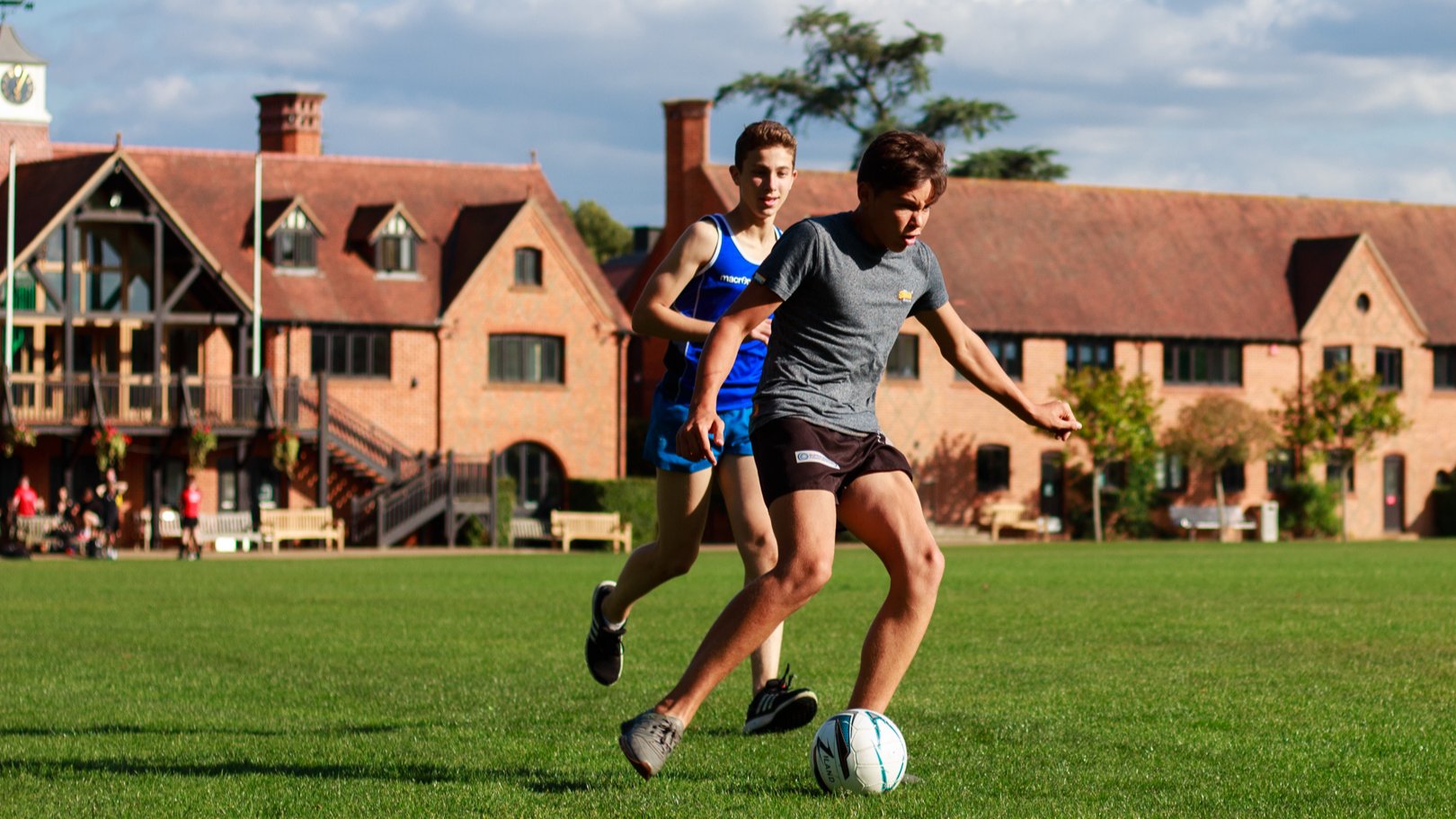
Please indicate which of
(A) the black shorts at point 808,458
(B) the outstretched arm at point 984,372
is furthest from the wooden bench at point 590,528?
(A) the black shorts at point 808,458

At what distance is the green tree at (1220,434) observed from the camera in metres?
55.5

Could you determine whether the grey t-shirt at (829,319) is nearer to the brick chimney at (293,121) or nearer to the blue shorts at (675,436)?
the blue shorts at (675,436)

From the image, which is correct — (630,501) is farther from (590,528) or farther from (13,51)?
(13,51)

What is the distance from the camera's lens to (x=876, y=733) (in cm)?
711

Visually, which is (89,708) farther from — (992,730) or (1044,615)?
(1044,615)

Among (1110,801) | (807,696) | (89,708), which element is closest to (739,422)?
(807,696)

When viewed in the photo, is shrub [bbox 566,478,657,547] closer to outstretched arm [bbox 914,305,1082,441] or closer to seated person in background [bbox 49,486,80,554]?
seated person in background [bbox 49,486,80,554]

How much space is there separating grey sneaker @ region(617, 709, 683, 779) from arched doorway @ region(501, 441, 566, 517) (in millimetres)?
44189

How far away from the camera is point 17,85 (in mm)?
51375

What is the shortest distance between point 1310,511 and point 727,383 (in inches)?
2040

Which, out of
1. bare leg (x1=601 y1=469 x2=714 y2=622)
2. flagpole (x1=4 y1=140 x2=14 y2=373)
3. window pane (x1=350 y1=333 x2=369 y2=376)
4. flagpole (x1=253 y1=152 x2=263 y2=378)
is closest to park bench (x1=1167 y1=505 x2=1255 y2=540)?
window pane (x1=350 y1=333 x2=369 y2=376)

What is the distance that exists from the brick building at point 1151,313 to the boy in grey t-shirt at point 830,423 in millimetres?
46879

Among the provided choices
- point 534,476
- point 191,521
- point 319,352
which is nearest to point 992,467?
point 534,476

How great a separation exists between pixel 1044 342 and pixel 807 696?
161 ft
